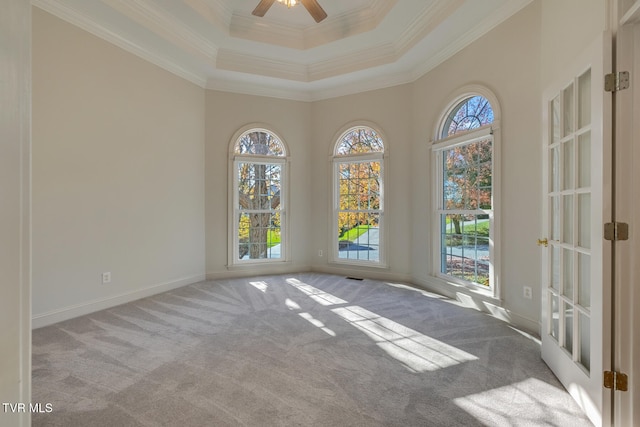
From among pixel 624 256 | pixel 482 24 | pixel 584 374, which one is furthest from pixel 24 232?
pixel 482 24

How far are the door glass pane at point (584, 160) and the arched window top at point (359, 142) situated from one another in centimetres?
309

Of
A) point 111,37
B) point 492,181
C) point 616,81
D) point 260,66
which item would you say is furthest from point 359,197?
point 111,37

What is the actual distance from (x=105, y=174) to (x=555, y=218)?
13.9 ft

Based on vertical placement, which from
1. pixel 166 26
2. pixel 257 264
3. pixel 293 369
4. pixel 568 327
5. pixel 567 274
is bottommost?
pixel 293 369

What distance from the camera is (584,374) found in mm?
1770

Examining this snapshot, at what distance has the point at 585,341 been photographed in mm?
1841

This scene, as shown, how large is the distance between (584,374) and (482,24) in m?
3.34

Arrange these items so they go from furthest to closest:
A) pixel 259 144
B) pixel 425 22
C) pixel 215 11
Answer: pixel 259 144, pixel 215 11, pixel 425 22

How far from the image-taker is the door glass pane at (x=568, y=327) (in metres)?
1.98

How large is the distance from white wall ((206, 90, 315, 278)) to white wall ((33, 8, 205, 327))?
27 cm

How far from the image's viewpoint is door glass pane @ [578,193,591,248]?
1.83m

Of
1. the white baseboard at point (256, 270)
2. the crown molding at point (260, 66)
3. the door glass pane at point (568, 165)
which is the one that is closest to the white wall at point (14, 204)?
the door glass pane at point (568, 165)

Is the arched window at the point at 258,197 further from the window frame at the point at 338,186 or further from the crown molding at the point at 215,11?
the crown molding at the point at 215,11

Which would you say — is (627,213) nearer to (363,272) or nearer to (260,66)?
(363,272)
